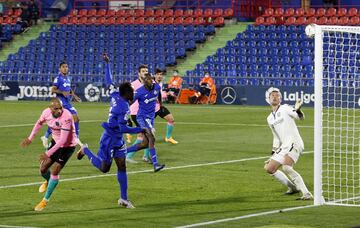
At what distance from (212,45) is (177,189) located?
3606cm

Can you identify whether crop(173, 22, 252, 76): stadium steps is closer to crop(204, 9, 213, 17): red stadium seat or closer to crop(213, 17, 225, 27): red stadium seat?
crop(213, 17, 225, 27): red stadium seat

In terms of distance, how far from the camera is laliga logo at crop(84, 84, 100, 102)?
5200 centimetres

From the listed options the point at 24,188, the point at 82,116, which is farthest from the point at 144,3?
the point at 24,188

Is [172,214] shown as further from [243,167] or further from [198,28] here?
[198,28]

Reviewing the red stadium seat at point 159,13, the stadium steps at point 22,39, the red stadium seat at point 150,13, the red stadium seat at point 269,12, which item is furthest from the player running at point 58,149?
the stadium steps at point 22,39

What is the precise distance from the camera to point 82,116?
133 feet

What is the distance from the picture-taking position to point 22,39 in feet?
→ 199

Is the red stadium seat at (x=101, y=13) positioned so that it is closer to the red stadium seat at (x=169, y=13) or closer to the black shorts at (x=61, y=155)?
the red stadium seat at (x=169, y=13)

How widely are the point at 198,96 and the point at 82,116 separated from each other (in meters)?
10.3

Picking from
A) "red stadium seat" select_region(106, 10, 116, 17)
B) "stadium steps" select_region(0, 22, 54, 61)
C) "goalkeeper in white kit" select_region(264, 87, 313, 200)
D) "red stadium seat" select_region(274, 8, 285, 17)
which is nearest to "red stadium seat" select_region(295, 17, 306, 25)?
"red stadium seat" select_region(274, 8, 285, 17)

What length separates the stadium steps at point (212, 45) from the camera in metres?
54.3

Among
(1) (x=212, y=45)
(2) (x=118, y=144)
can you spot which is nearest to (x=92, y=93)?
(1) (x=212, y=45)

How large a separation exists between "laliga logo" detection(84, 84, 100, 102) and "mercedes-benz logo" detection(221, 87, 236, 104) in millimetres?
7075

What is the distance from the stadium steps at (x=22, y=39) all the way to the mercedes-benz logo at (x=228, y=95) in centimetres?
1601
